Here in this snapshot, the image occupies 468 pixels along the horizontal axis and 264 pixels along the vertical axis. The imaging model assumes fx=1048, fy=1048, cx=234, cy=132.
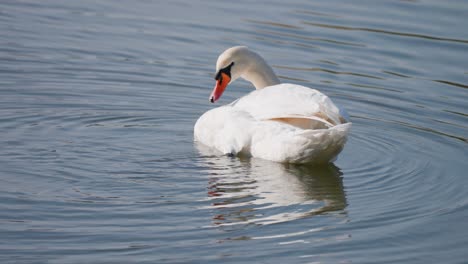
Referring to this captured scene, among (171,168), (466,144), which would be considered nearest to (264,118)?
(171,168)

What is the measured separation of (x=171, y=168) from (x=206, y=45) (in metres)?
4.87

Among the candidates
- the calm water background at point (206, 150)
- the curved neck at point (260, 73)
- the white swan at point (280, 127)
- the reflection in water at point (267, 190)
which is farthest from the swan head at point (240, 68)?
the reflection in water at point (267, 190)

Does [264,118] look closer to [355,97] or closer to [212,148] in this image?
[212,148]

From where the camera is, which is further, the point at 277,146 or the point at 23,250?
the point at 277,146

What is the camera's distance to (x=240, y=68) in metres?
10.5

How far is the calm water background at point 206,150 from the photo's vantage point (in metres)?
6.97

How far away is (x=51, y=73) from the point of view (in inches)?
466

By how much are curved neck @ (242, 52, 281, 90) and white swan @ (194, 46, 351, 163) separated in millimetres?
849

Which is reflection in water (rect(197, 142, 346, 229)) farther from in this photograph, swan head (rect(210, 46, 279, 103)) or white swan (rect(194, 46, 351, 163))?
swan head (rect(210, 46, 279, 103))

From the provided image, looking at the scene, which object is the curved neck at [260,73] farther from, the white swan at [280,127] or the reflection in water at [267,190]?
the reflection in water at [267,190]

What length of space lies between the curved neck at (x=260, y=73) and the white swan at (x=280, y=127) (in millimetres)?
849

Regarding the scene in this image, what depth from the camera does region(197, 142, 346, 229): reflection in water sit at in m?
7.56

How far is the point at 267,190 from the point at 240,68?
2482 mm

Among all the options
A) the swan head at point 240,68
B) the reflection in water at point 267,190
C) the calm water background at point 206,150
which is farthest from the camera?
the swan head at point 240,68
